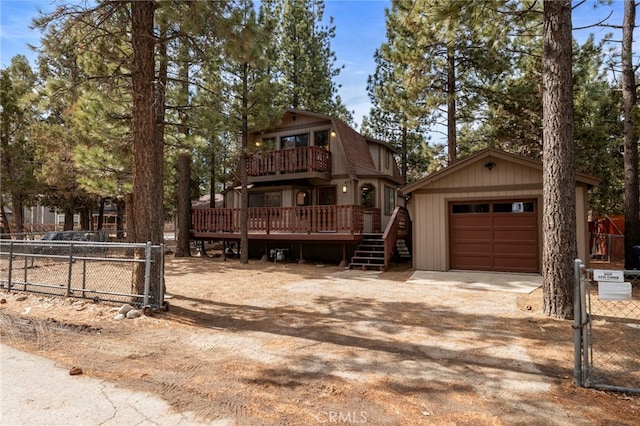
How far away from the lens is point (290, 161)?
48.3 ft

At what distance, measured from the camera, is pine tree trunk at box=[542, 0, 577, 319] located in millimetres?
5785

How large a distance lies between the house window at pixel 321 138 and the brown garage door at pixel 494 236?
6294 mm

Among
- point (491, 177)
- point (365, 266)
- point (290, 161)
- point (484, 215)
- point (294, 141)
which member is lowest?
point (365, 266)

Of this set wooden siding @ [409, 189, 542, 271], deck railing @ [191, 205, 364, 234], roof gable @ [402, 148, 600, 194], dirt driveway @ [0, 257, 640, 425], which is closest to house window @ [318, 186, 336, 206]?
deck railing @ [191, 205, 364, 234]

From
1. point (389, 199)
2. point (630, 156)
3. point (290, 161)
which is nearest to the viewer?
point (630, 156)

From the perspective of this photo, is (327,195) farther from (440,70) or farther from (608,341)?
(608,341)

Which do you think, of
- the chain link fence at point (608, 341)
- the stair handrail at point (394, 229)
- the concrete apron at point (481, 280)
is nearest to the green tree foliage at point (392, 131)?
the stair handrail at point (394, 229)

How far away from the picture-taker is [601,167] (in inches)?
593

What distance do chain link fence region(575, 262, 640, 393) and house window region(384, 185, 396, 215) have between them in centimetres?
1046

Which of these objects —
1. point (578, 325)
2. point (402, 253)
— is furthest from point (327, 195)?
point (578, 325)

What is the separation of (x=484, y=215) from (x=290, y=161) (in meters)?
7.67

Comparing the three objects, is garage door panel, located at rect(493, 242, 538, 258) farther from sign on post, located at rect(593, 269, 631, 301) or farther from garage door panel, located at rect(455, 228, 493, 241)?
sign on post, located at rect(593, 269, 631, 301)

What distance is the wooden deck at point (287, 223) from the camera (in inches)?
497

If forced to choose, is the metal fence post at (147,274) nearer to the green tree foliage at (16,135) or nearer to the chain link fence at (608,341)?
the chain link fence at (608,341)
